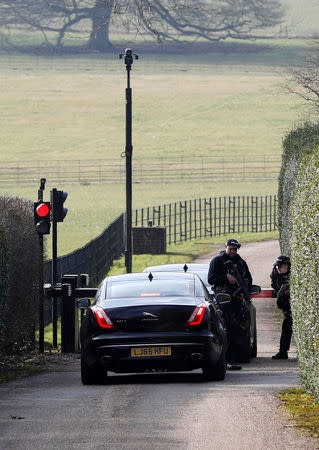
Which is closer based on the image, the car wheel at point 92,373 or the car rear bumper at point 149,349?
the car rear bumper at point 149,349

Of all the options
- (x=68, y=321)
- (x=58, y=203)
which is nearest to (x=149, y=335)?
(x=68, y=321)

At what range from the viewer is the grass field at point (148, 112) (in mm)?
77312

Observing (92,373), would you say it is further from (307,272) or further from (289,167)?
(289,167)

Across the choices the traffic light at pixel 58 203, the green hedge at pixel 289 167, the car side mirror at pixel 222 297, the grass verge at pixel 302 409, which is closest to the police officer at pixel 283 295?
the car side mirror at pixel 222 297

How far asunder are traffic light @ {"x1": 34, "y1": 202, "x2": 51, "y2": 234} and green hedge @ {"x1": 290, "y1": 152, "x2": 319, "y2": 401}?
6.43m

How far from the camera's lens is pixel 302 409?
34.2ft

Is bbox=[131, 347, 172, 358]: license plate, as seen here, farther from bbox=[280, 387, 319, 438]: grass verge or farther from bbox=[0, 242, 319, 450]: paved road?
bbox=[280, 387, 319, 438]: grass verge

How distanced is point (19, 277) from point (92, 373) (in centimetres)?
421

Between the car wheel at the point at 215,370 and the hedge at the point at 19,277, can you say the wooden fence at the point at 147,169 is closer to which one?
the hedge at the point at 19,277

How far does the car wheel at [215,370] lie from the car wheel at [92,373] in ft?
3.81

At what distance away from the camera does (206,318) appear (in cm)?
1314

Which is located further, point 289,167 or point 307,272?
point 289,167

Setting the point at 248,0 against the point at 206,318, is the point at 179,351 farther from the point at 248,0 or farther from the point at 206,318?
the point at 248,0

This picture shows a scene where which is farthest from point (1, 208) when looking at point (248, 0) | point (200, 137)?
point (248, 0)
